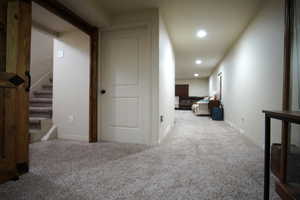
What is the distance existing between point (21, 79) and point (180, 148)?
6.39 feet

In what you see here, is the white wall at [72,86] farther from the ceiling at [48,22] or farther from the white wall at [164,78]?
the white wall at [164,78]

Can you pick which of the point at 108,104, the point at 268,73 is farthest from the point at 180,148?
the point at 268,73

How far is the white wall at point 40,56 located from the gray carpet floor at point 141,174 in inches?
83.2

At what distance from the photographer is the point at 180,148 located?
207cm

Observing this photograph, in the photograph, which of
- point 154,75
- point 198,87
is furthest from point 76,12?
point 198,87

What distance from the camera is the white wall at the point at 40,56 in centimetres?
339

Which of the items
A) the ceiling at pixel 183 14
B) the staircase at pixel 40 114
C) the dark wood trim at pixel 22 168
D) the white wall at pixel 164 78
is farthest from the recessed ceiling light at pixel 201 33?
the dark wood trim at pixel 22 168

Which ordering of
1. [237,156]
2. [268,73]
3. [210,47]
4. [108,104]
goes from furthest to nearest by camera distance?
[210,47], [108,104], [268,73], [237,156]

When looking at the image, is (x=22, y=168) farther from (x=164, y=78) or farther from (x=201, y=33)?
(x=201, y=33)

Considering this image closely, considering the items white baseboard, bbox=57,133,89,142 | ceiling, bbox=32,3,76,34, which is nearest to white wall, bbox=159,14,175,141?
white baseboard, bbox=57,133,89,142

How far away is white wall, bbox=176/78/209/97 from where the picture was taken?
10.4 meters

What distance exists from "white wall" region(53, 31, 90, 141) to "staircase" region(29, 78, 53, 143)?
0.57 ft

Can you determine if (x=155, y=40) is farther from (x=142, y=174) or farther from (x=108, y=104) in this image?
(x=142, y=174)

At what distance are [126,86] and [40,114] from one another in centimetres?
183
